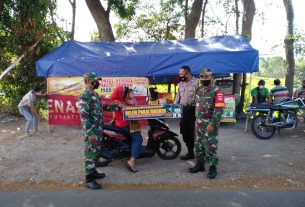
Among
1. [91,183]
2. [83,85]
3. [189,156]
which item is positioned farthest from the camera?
[83,85]

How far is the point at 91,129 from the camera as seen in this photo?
469 centimetres

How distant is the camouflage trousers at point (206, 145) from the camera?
5.12 meters

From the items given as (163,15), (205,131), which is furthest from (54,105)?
(163,15)

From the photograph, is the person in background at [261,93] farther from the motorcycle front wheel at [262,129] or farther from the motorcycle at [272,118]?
the motorcycle front wheel at [262,129]

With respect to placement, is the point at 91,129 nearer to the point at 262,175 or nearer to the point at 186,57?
the point at 262,175

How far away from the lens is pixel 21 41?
11.8m

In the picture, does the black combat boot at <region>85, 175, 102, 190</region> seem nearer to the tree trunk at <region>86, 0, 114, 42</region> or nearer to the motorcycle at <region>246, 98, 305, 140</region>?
the motorcycle at <region>246, 98, 305, 140</region>

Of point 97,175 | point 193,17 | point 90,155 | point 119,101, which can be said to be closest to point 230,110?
point 119,101

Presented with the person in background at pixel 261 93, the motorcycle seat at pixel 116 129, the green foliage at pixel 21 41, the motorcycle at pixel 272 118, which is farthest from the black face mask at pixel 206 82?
the green foliage at pixel 21 41

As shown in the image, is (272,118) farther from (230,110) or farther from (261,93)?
(261,93)

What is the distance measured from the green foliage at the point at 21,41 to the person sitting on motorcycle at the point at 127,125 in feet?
22.2

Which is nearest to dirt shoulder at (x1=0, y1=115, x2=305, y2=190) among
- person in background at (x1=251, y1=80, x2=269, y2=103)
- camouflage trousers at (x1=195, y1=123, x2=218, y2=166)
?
camouflage trousers at (x1=195, y1=123, x2=218, y2=166)

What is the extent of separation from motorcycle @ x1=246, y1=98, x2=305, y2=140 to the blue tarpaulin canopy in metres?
1.44

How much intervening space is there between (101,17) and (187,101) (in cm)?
870
